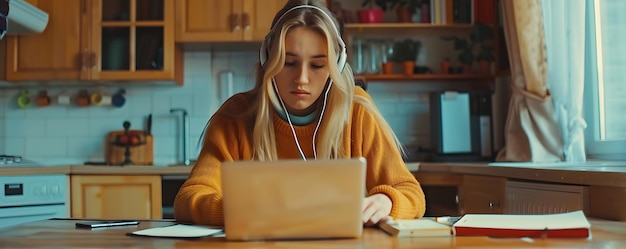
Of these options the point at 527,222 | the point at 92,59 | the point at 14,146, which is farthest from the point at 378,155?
the point at 14,146

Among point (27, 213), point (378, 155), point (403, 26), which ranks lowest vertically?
point (27, 213)

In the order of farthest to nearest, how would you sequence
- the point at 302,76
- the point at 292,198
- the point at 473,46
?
the point at 473,46, the point at 302,76, the point at 292,198

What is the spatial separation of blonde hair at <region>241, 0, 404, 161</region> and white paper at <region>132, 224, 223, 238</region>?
1.16ft

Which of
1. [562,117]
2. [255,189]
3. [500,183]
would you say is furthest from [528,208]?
[255,189]

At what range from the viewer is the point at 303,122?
1.66 metres

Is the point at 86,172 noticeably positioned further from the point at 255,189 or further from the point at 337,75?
the point at 255,189

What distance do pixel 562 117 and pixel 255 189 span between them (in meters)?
2.16

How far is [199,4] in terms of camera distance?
3.60 meters

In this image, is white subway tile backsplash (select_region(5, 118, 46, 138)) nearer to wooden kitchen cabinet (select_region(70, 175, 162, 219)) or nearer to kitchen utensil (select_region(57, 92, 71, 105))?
kitchen utensil (select_region(57, 92, 71, 105))

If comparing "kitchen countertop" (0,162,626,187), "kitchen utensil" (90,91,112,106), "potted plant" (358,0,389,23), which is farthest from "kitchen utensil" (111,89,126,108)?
"potted plant" (358,0,389,23)

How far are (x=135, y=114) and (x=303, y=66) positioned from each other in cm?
250

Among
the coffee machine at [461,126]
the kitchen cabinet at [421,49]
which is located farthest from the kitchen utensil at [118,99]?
the coffee machine at [461,126]

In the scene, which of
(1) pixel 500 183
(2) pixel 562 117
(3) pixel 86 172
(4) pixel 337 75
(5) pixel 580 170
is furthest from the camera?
(3) pixel 86 172

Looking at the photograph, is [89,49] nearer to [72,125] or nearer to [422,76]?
[72,125]
